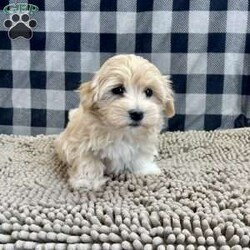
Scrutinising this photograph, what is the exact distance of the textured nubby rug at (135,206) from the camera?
3.73 feet

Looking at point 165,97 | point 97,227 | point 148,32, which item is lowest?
point 97,227

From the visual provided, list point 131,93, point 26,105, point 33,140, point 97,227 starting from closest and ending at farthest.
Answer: point 97,227
point 131,93
point 33,140
point 26,105

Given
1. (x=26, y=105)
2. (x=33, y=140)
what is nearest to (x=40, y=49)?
(x=26, y=105)

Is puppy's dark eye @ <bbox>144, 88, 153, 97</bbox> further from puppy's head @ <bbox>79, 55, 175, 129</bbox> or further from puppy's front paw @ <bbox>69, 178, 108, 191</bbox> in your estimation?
puppy's front paw @ <bbox>69, 178, 108, 191</bbox>

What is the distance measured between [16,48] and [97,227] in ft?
3.97

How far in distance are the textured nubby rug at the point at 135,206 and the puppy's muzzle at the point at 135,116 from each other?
175mm

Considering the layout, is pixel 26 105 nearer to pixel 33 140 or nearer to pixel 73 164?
pixel 33 140

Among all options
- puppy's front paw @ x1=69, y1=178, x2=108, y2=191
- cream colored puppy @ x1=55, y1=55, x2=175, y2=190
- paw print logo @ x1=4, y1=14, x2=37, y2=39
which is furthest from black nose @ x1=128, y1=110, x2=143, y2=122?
paw print logo @ x1=4, y1=14, x2=37, y2=39

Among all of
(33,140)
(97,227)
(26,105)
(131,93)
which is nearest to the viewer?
(97,227)

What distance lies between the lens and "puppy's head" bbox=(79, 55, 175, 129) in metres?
1.51

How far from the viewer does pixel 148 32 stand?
2141 mm

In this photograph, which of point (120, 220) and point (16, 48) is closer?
point (120, 220)

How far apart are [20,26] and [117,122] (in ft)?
2.83

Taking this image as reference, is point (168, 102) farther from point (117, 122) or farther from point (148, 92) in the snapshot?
point (117, 122)
